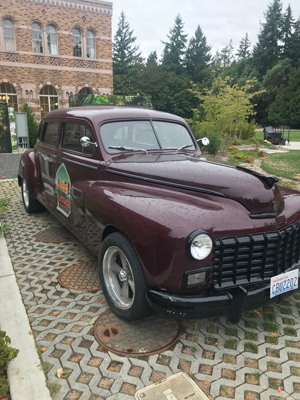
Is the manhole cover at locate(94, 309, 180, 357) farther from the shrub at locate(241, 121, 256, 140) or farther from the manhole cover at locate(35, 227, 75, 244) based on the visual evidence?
the shrub at locate(241, 121, 256, 140)

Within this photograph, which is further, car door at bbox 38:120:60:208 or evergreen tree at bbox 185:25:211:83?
evergreen tree at bbox 185:25:211:83

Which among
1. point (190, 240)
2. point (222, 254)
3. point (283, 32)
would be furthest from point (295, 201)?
point (283, 32)

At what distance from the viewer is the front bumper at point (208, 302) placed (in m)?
2.28

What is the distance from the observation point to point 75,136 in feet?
13.2

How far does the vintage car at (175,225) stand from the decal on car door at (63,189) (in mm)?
199

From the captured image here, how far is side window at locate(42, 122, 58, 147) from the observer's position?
4.70m

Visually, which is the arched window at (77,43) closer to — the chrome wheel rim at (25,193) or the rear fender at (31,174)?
the chrome wheel rim at (25,193)


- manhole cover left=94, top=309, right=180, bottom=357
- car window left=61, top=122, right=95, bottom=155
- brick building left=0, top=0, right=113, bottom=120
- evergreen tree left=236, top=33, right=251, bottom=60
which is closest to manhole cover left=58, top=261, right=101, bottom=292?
manhole cover left=94, top=309, right=180, bottom=357

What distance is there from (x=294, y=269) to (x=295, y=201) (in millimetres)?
665

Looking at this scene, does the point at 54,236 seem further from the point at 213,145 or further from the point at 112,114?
the point at 213,145

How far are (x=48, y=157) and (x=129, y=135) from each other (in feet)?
5.54

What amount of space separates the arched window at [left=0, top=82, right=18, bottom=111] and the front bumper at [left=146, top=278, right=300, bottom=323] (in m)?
23.2

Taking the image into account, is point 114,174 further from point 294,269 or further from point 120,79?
point 120,79

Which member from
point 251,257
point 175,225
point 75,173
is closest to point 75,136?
point 75,173
